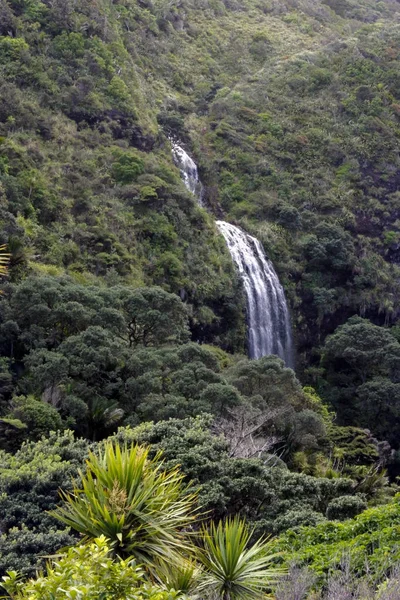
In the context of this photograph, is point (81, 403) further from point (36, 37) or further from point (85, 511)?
point (36, 37)

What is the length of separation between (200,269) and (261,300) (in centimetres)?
429

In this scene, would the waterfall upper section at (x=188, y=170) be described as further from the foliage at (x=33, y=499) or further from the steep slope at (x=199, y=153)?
the foliage at (x=33, y=499)

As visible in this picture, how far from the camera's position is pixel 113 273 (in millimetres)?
26094

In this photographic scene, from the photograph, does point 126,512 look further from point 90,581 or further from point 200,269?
point 200,269

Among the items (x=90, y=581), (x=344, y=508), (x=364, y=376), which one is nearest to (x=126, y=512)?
(x=90, y=581)

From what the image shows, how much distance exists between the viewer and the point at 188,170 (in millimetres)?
39031

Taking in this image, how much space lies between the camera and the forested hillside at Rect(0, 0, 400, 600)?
12984 mm

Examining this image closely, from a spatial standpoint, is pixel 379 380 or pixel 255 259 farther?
pixel 255 259

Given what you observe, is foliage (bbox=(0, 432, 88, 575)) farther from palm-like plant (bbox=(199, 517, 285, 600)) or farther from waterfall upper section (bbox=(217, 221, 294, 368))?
waterfall upper section (bbox=(217, 221, 294, 368))

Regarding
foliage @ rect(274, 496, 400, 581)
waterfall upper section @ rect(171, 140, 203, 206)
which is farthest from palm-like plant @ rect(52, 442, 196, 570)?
waterfall upper section @ rect(171, 140, 203, 206)

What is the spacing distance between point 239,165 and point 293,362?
13593 millimetres

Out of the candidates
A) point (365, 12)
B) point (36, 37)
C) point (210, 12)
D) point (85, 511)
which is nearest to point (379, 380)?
point (36, 37)

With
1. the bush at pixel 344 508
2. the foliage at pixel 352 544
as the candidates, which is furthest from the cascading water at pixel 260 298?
the foliage at pixel 352 544

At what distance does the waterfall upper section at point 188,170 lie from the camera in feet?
125
